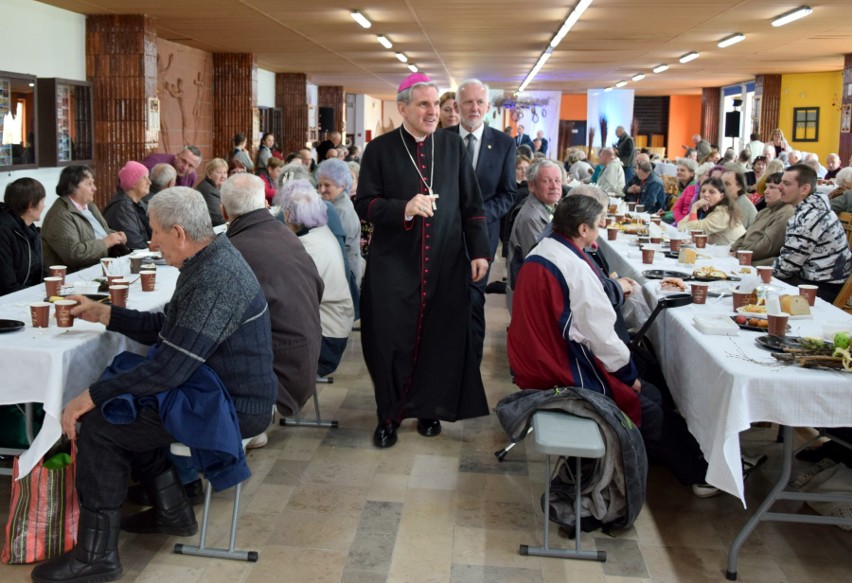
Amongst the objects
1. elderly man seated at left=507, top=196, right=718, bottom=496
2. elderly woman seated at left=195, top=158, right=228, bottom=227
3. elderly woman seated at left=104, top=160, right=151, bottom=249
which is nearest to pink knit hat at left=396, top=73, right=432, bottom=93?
elderly man seated at left=507, top=196, right=718, bottom=496

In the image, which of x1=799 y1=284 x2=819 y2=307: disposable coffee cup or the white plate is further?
x1=799 y1=284 x2=819 y2=307: disposable coffee cup

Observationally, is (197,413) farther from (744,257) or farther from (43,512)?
(744,257)

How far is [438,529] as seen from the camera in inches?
137

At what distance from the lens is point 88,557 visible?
2955 mm

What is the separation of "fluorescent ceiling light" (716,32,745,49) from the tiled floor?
33.5ft

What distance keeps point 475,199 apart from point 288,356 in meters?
1.27

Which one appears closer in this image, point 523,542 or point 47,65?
point 523,542

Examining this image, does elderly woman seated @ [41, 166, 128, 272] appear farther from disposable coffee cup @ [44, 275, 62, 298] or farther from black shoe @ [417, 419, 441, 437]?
black shoe @ [417, 419, 441, 437]

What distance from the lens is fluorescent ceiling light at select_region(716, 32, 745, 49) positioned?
516 inches

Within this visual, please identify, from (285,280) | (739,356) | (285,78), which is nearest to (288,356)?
(285,280)

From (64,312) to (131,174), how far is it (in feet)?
10.4

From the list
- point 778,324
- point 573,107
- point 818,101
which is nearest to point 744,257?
point 778,324

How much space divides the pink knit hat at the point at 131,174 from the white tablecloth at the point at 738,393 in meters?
4.08

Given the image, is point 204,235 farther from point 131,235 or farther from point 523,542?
point 131,235
